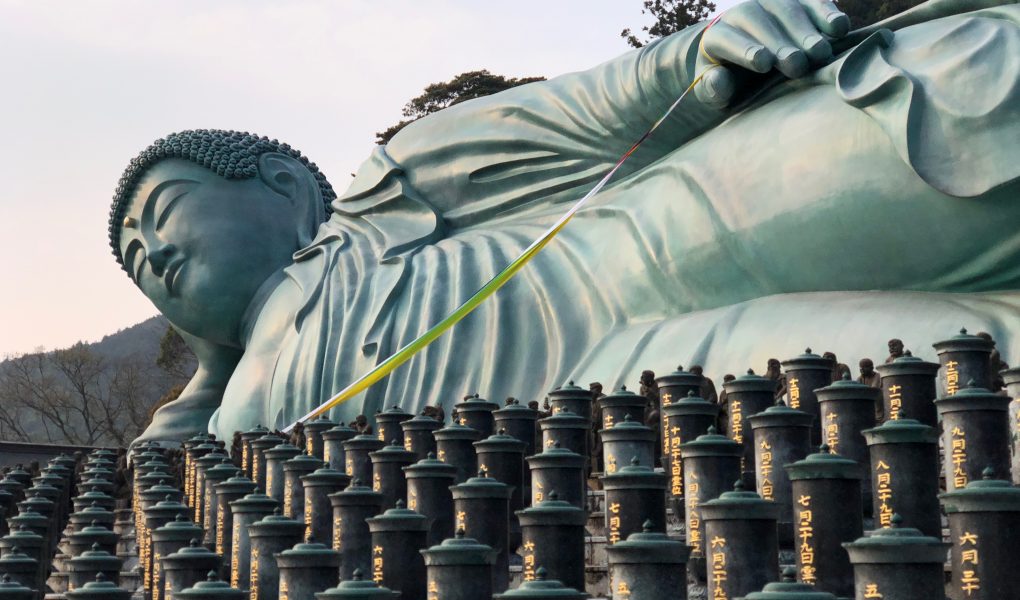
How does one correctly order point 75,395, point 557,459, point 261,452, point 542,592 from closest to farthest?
point 542,592, point 557,459, point 261,452, point 75,395

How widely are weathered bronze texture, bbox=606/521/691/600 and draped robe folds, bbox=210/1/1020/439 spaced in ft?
9.20

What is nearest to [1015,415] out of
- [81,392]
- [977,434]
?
[977,434]

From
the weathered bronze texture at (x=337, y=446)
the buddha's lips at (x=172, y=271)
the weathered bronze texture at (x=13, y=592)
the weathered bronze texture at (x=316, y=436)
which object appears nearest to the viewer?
the weathered bronze texture at (x=13, y=592)

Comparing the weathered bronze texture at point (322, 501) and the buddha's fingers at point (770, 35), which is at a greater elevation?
the buddha's fingers at point (770, 35)

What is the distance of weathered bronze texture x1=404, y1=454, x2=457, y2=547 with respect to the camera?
550 centimetres

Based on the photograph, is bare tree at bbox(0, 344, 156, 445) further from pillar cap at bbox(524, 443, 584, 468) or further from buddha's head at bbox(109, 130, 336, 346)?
pillar cap at bbox(524, 443, 584, 468)

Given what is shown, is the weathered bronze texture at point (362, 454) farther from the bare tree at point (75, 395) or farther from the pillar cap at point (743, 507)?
the bare tree at point (75, 395)

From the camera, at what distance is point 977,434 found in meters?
4.75

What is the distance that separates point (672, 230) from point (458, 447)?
2.40 meters

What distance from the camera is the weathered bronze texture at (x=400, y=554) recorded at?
16.4ft

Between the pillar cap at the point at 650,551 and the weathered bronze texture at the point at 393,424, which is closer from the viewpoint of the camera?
the pillar cap at the point at 650,551

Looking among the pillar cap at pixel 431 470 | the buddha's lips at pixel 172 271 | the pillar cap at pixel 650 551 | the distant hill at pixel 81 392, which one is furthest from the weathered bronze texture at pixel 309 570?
the distant hill at pixel 81 392

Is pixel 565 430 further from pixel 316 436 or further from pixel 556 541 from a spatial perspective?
pixel 316 436

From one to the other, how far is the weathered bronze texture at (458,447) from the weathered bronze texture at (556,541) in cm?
125
